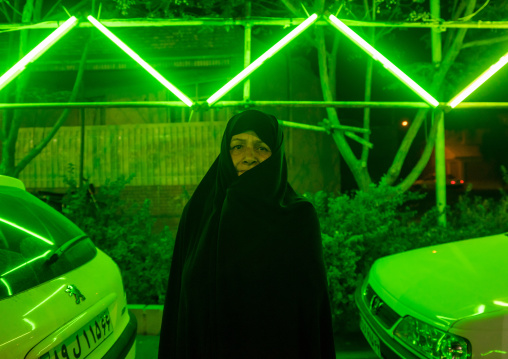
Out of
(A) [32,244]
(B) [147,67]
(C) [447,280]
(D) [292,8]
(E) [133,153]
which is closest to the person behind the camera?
(A) [32,244]

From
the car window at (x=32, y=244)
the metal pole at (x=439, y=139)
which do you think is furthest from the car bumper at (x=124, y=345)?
the metal pole at (x=439, y=139)

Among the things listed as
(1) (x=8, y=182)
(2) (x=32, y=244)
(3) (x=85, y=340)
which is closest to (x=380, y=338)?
(3) (x=85, y=340)

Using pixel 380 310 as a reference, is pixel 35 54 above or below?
above

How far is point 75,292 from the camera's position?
2.05 metres

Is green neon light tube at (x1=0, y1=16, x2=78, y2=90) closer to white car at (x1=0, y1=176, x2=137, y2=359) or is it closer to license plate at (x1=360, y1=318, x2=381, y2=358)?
white car at (x1=0, y1=176, x2=137, y2=359)

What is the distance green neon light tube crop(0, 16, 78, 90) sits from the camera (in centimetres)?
364

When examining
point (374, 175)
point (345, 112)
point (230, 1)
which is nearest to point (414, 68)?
point (230, 1)

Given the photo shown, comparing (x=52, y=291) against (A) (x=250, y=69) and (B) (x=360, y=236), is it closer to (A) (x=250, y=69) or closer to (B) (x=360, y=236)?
(A) (x=250, y=69)

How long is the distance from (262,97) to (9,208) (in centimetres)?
698

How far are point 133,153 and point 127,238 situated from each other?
3.81 m

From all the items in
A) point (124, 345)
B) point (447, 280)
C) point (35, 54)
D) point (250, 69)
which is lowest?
point (124, 345)

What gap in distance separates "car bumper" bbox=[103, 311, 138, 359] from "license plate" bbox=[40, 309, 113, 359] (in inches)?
3.6

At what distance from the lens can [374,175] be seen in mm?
11914

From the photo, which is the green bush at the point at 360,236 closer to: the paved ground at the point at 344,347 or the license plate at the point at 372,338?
→ the paved ground at the point at 344,347
